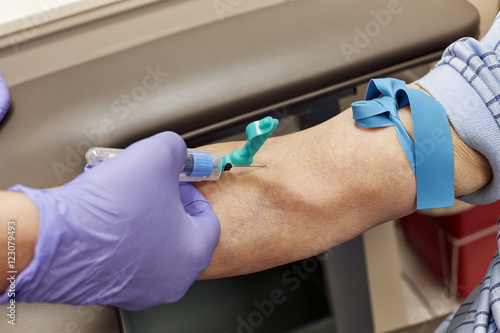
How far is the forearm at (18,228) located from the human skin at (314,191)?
1.25ft

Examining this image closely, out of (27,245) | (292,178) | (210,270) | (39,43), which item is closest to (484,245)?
(292,178)

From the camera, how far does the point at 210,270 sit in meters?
0.88

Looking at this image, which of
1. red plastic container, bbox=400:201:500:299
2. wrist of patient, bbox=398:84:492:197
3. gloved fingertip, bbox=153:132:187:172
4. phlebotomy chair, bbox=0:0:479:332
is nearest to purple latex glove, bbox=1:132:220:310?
gloved fingertip, bbox=153:132:187:172

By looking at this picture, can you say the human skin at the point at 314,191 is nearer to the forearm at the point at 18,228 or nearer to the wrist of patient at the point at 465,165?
the wrist of patient at the point at 465,165

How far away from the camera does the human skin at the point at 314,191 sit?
85 centimetres

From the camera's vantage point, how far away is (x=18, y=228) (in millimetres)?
550

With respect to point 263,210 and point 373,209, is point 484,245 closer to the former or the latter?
point 373,209

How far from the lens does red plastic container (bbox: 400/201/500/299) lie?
148 cm

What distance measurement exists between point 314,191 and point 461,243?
2.99ft

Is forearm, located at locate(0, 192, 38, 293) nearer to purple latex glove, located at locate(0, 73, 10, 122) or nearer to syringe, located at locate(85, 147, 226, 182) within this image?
syringe, located at locate(85, 147, 226, 182)

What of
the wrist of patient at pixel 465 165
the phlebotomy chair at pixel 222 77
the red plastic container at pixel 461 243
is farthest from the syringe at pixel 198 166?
the red plastic container at pixel 461 243

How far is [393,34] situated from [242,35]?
369mm

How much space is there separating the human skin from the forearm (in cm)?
38

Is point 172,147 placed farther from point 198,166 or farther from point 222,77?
point 222,77
